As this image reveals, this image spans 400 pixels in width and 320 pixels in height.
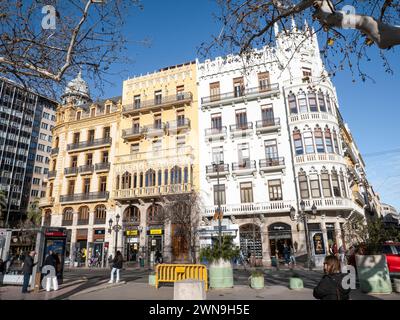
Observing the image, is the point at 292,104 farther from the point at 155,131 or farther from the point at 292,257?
the point at 155,131

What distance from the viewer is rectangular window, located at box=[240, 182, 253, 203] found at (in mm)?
27391

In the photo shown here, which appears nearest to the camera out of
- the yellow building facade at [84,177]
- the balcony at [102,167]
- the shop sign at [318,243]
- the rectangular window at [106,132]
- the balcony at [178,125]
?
the shop sign at [318,243]

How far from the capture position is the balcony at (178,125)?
31047 millimetres

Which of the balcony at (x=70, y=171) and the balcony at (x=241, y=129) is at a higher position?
the balcony at (x=241, y=129)

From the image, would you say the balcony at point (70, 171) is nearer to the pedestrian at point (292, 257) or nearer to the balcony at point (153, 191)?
the balcony at point (153, 191)

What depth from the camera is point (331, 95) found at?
93.8ft

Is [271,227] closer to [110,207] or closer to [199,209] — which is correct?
[199,209]

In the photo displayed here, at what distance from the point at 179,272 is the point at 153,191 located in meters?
18.7

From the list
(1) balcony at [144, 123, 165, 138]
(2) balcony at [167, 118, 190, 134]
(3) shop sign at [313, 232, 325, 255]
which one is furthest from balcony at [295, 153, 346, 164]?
(1) balcony at [144, 123, 165, 138]

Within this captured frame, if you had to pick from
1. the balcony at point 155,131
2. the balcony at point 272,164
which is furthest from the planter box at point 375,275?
the balcony at point 155,131

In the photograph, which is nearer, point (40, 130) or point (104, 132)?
point (104, 132)
